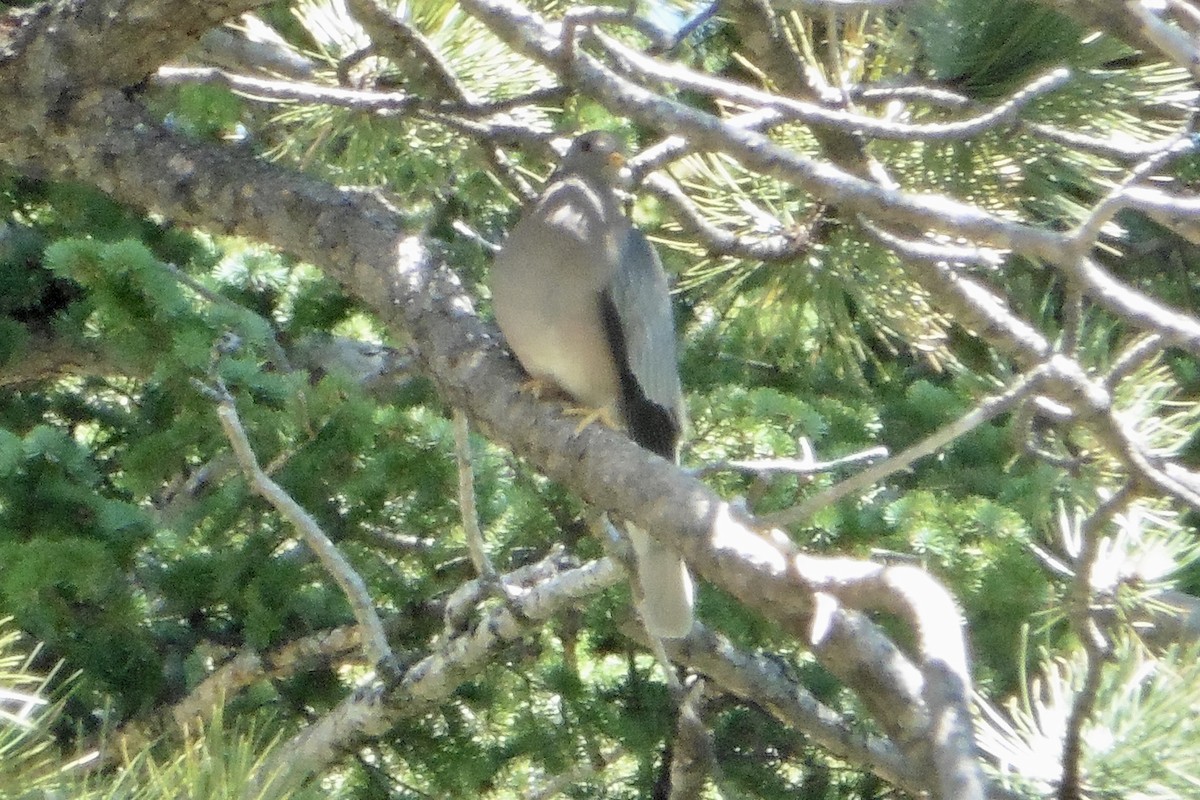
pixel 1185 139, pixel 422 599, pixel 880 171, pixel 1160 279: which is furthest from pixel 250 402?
pixel 1160 279

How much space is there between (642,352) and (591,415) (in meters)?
0.76

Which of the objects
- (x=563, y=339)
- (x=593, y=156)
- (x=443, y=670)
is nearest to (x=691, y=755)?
(x=443, y=670)

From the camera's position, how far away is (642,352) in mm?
2803

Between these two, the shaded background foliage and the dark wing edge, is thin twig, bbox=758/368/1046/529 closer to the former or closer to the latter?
the shaded background foliage

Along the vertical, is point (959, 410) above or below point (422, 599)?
above

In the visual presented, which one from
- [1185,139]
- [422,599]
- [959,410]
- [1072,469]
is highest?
[1185,139]

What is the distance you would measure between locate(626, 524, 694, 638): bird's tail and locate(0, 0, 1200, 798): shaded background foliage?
13.4 inches

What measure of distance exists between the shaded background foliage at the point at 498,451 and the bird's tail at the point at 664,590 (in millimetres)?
340

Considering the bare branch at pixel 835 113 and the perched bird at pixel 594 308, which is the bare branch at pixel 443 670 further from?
A: the bare branch at pixel 835 113

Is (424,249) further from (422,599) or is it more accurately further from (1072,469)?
(422,599)

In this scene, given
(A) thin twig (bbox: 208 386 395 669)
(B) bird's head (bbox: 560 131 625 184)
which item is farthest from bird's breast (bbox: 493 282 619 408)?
(A) thin twig (bbox: 208 386 395 669)

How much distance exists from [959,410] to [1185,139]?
189 cm

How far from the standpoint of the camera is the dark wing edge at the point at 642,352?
9.20 feet

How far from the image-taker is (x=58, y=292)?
13.3 feet
